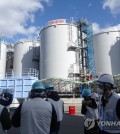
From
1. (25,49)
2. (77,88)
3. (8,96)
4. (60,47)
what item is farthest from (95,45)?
(8,96)

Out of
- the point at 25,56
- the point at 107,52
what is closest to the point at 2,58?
the point at 25,56

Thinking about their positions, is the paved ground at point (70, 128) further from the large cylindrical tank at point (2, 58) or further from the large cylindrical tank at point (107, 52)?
the large cylindrical tank at point (2, 58)

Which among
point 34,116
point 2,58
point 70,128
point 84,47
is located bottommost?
point 70,128

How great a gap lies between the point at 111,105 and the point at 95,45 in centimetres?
4111

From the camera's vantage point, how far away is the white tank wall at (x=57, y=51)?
131 feet

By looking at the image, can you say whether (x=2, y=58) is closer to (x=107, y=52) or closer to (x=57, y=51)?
(x=57, y=51)

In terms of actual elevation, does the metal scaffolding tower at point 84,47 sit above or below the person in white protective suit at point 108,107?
above

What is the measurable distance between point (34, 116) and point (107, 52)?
1559 inches

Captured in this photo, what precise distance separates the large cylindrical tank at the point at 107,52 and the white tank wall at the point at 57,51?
14.8ft

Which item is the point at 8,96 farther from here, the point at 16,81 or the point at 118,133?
the point at 16,81

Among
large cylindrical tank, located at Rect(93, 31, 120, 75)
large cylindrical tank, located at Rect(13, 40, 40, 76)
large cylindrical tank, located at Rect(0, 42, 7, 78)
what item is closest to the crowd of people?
large cylindrical tank, located at Rect(93, 31, 120, 75)

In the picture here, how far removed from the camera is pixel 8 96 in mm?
7512

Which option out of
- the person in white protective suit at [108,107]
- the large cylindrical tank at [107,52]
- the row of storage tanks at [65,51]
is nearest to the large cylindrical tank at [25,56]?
the row of storage tanks at [65,51]

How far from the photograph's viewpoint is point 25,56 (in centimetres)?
4772
